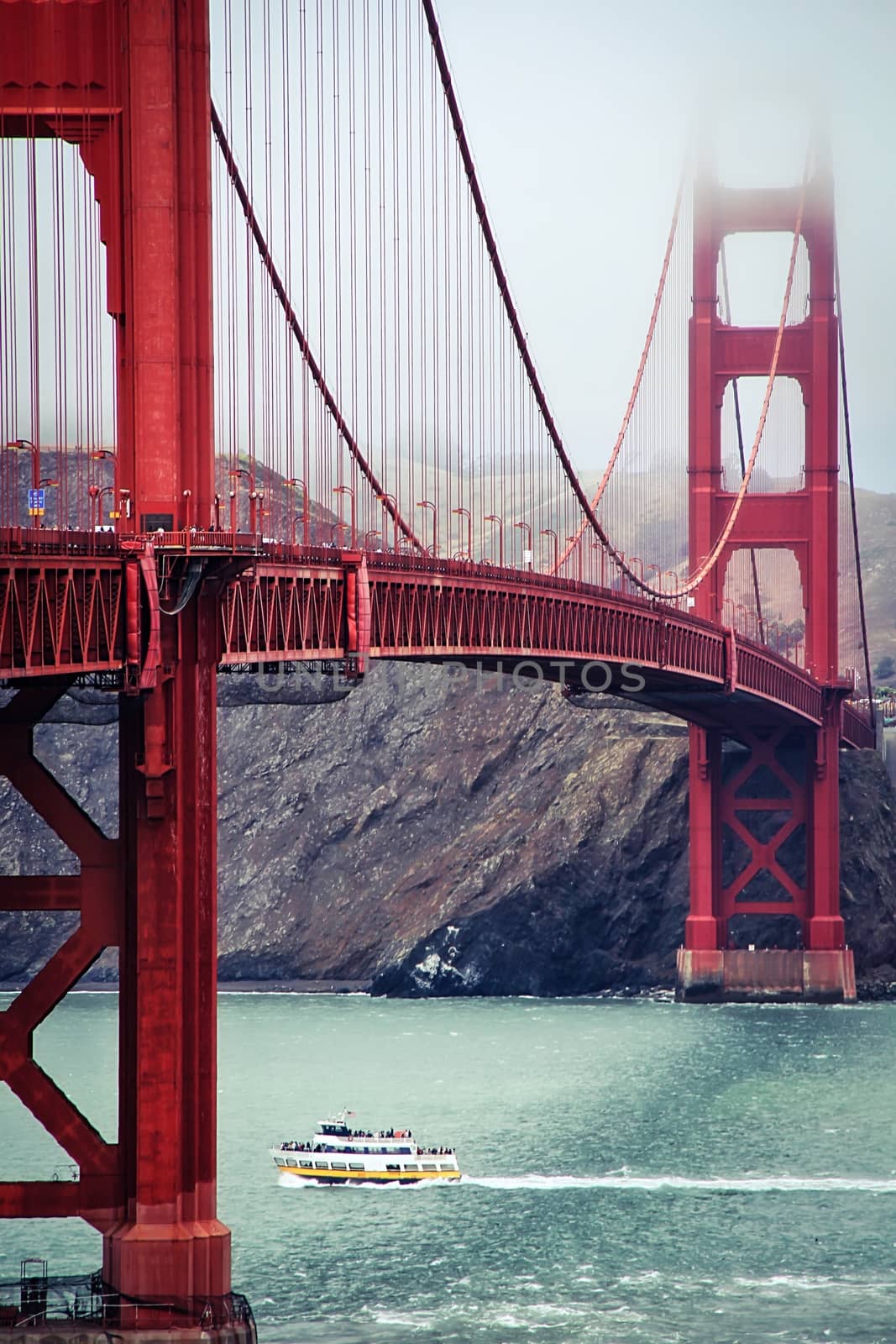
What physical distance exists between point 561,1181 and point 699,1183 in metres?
2.31

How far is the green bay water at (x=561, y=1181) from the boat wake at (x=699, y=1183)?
0.29 ft

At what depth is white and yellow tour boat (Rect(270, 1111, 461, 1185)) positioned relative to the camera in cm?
4462

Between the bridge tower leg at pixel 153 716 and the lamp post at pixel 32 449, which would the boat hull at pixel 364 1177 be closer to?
the bridge tower leg at pixel 153 716

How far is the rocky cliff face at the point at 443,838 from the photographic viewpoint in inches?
3233

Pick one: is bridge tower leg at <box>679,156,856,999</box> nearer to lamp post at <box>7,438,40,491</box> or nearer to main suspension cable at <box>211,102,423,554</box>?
main suspension cable at <box>211,102,423,554</box>

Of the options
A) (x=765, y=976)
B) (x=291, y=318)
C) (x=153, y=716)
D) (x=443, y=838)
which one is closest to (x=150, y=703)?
(x=153, y=716)

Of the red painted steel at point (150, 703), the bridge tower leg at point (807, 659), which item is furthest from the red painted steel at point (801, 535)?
the red painted steel at point (150, 703)

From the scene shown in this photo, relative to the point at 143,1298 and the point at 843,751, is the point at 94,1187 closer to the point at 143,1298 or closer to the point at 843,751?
the point at 143,1298

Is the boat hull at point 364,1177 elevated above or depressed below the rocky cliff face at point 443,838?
below

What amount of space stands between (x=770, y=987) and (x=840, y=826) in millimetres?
6952

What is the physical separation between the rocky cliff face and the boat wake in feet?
87.8

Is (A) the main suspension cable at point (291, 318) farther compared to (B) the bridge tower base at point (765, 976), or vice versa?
(B) the bridge tower base at point (765, 976)

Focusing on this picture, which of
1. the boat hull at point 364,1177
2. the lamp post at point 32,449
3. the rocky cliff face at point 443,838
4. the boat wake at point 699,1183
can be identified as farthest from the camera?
the rocky cliff face at point 443,838

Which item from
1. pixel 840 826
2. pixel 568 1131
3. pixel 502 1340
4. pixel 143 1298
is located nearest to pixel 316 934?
pixel 840 826
